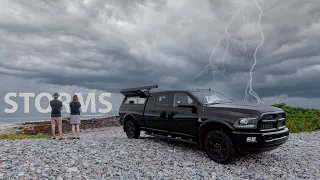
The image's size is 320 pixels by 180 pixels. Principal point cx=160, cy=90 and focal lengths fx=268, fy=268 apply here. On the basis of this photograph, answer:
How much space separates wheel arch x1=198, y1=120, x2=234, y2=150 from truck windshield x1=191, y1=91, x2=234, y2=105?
0.78m

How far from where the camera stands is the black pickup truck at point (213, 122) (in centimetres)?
727

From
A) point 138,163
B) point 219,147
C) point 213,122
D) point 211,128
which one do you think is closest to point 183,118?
point 211,128

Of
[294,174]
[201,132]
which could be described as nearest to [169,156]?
[201,132]

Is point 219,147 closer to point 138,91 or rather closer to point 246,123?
point 246,123

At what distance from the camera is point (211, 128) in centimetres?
805

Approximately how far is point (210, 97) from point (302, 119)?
13.1 meters

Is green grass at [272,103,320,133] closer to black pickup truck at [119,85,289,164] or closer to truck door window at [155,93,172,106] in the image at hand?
black pickup truck at [119,85,289,164]

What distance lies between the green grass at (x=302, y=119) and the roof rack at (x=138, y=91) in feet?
33.8

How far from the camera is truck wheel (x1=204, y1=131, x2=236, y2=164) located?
7438 millimetres

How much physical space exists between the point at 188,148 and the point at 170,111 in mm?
1441

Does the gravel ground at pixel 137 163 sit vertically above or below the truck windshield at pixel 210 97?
below

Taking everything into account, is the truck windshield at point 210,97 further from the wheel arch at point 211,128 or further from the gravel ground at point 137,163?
the gravel ground at point 137,163

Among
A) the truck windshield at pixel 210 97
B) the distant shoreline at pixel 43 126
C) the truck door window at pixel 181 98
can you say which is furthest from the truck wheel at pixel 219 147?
the distant shoreline at pixel 43 126

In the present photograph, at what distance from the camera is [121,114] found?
1180 centimetres
